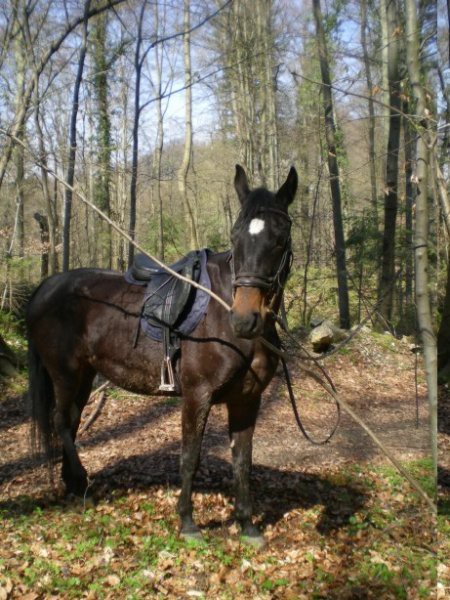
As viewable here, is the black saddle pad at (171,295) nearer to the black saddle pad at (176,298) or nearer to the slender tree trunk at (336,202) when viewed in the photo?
the black saddle pad at (176,298)

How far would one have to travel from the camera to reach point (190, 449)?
358cm

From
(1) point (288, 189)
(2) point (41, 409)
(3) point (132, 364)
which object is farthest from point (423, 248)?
(2) point (41, 409)

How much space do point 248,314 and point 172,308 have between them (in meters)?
1.07

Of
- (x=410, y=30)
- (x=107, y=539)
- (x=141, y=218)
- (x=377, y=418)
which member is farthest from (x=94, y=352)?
(x=141, y=218)

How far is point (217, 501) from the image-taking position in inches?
175

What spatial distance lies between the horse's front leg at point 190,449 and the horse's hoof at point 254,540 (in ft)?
1.25

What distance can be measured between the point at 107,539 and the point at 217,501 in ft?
3.87

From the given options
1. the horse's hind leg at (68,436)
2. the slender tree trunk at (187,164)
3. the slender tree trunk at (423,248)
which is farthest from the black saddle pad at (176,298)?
the slender tree trunk at (187,164)

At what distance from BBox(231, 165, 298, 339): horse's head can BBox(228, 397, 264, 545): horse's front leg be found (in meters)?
1.13

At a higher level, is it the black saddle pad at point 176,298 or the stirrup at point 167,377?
the black saddle pad at point 176,298

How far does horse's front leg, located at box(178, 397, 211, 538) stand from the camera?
→ 3492mm

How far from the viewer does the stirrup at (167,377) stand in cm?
365

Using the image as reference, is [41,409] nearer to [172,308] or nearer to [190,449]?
[190,449]

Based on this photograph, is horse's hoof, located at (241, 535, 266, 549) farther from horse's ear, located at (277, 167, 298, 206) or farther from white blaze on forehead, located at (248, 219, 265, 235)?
horse's ear, located at (277, 167, 298, 206)
